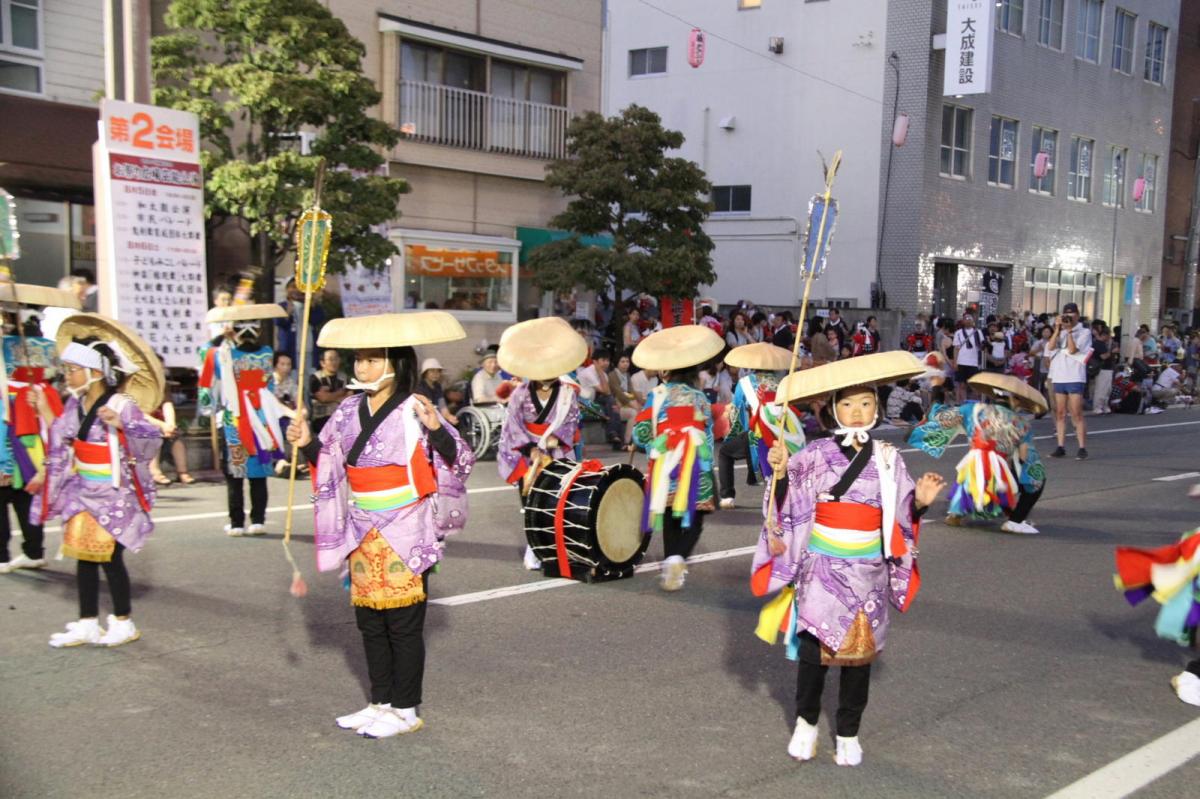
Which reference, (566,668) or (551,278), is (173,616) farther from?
(551,278)

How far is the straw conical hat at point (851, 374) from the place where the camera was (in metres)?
4.49

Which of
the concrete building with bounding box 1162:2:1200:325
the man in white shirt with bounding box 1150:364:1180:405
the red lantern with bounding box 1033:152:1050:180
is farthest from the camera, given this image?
the concrete building with bounding box 1162:2:1200:325

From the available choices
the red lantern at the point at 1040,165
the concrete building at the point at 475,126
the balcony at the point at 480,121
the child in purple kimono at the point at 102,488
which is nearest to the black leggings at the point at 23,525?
the child in purple kimono at the point at 102,488

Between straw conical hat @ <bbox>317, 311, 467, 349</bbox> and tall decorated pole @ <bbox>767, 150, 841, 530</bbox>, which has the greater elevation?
tall decorated pole @ <bbox>767, 150, 841, 530</bbox>

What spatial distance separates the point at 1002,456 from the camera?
31.6ft

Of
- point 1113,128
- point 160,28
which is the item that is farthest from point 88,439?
point 1113,128

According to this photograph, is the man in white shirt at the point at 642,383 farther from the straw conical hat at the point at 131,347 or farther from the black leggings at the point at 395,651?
the black leggings at the point at 395,651

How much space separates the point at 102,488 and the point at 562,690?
2656mm

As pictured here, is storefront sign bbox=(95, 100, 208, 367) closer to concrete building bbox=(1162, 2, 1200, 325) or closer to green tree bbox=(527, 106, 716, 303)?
green tree bbox=(527, 106, 716, 303)

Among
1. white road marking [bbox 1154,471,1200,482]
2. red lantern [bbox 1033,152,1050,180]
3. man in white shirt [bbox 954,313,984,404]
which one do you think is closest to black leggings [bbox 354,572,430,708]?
white road marking [bbox 1154,471,1200,482]

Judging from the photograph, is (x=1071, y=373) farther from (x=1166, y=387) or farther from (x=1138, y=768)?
(x=1166, y=387)

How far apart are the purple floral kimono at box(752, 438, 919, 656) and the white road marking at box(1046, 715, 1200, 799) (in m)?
0.96

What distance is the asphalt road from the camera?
4.45 m

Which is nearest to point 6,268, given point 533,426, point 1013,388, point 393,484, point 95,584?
point 95,584
